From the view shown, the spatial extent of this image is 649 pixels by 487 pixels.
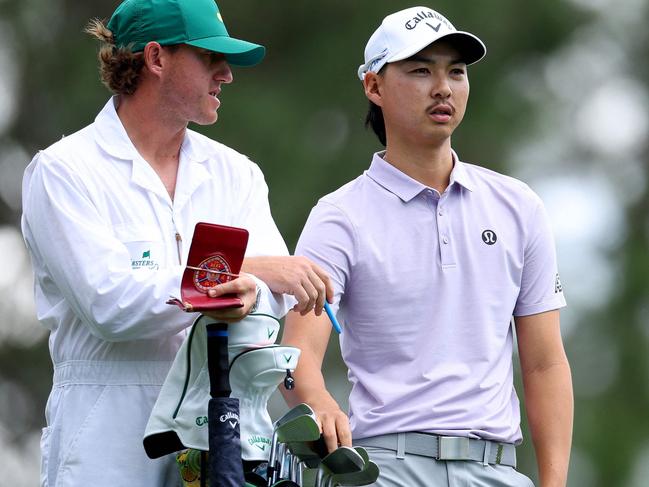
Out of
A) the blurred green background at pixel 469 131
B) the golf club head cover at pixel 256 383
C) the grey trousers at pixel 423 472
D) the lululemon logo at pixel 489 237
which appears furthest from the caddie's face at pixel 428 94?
the blurred green background at pixel 469 131

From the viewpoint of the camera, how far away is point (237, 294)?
4.15 meters

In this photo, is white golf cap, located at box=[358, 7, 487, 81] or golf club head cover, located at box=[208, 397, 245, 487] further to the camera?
white golf cap, located at box=[358, 7, 487, 81]

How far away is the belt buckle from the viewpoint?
473cm

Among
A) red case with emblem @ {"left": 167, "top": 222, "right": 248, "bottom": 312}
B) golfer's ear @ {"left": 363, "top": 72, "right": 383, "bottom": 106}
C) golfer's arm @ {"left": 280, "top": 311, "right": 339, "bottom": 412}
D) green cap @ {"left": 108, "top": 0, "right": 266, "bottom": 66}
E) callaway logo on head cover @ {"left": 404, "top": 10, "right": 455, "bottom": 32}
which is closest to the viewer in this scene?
red case with emblem @ {"left": 167, "top": 222, "right": 248, "bottom": 312}

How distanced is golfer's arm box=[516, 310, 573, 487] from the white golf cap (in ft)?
2.58

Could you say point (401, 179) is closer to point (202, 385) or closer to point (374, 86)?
point (374, 86)

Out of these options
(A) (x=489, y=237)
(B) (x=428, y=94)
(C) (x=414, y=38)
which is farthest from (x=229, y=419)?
(C) (x=414, y=38)

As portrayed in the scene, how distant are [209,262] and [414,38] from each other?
1.24 metres

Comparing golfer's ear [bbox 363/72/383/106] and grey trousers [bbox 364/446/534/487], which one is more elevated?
golfer's ear [bbox 363/72/383/106]

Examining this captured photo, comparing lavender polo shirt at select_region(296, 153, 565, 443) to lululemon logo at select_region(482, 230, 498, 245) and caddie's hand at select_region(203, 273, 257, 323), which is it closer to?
lululemon logo at select_region(482, 230, 498, 245)

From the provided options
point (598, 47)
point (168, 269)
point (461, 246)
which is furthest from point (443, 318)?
point (598, 47)

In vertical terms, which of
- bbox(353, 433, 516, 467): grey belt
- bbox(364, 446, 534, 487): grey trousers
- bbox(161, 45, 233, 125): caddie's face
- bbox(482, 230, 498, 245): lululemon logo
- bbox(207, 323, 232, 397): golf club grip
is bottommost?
bbox(364, 446, 534, 487): grey trousers

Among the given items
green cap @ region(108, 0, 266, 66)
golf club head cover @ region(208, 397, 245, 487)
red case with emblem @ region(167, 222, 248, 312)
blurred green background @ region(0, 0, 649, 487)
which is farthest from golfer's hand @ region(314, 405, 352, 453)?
blurred green background @ region(0, 0, 649, 487)

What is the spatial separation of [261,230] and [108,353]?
20.9 inches
